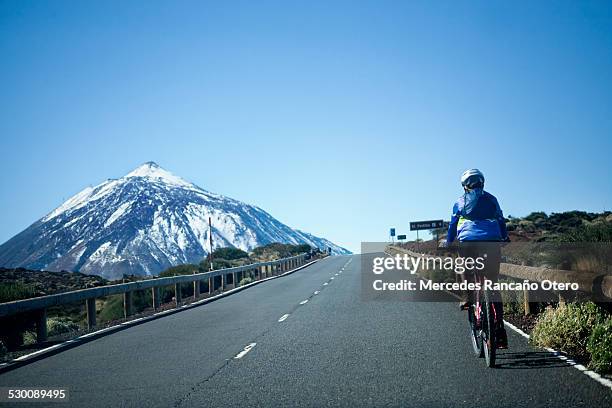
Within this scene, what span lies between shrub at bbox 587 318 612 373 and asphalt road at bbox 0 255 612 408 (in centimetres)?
26

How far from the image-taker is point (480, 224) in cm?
757

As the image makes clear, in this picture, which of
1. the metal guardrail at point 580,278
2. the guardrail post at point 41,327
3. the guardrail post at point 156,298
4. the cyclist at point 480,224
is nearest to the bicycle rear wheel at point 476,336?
the cyclist at point 480,224

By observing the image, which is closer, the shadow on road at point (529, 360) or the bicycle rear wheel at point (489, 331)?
the bicycle rear wheel at point (489, 331)

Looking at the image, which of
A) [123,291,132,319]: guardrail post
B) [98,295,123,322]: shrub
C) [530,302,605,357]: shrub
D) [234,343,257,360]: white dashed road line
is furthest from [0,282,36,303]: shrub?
[530,302,605,357]: shrub

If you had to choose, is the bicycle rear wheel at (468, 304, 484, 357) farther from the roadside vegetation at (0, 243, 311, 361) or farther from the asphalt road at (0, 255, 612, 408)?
the roadside vegetation at (0, 243, 311, 361)

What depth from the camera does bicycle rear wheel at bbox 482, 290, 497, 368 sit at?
702 cm

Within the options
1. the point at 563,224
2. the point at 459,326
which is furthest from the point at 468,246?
the point at 563,224

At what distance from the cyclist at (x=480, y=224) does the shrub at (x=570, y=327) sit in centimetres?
119

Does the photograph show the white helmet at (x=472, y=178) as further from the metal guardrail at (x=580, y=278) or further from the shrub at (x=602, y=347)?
the shrub at (x=602, y=347)

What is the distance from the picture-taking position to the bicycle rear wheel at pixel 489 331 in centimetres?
702

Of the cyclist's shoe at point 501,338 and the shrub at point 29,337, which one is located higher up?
the cyclist's shoe at point 501,338

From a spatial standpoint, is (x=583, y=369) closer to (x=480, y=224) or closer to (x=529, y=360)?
(x=529, y=360)

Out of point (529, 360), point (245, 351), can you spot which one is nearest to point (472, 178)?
point (529, 360)

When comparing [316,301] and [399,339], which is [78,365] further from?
[316,301]
